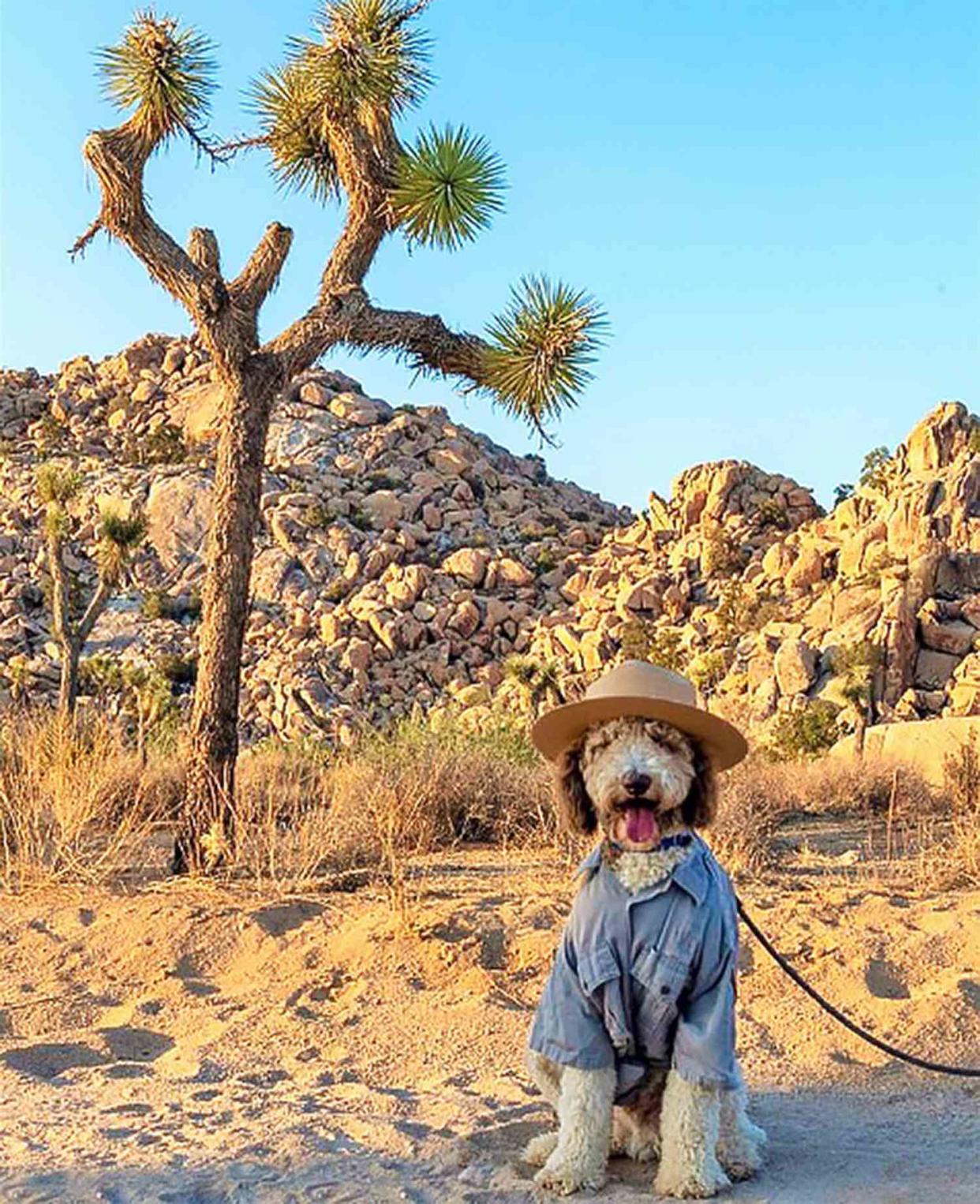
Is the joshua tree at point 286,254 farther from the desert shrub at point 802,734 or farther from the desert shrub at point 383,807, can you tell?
the desert shrub at point 802,734

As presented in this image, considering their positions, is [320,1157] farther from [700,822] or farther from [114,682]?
[114,682]

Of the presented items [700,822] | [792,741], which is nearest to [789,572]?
[792,741]

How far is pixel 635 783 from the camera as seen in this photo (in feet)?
13.5

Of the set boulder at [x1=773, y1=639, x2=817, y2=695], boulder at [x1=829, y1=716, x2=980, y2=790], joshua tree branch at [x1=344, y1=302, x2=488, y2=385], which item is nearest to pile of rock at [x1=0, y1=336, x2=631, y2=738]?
boulder at [x1=773, y1=639, x2=817, y2=695]

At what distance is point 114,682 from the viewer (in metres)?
32.2

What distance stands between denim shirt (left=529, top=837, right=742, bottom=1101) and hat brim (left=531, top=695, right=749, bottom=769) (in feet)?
1.21

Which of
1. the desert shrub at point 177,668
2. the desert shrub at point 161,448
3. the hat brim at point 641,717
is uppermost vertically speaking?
the desert shrub at point 161,448

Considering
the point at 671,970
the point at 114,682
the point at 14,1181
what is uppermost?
the point at 114,682

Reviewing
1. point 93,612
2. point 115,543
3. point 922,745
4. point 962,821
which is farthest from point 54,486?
point 962,821

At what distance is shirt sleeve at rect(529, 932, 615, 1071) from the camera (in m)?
4.14

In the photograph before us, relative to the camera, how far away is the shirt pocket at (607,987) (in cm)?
414

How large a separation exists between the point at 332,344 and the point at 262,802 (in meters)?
3.56

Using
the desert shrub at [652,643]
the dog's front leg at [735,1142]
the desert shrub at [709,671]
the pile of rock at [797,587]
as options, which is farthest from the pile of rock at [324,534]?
the dog's front leg at [735,1142]

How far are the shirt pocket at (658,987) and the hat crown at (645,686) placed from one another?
0.74 m
